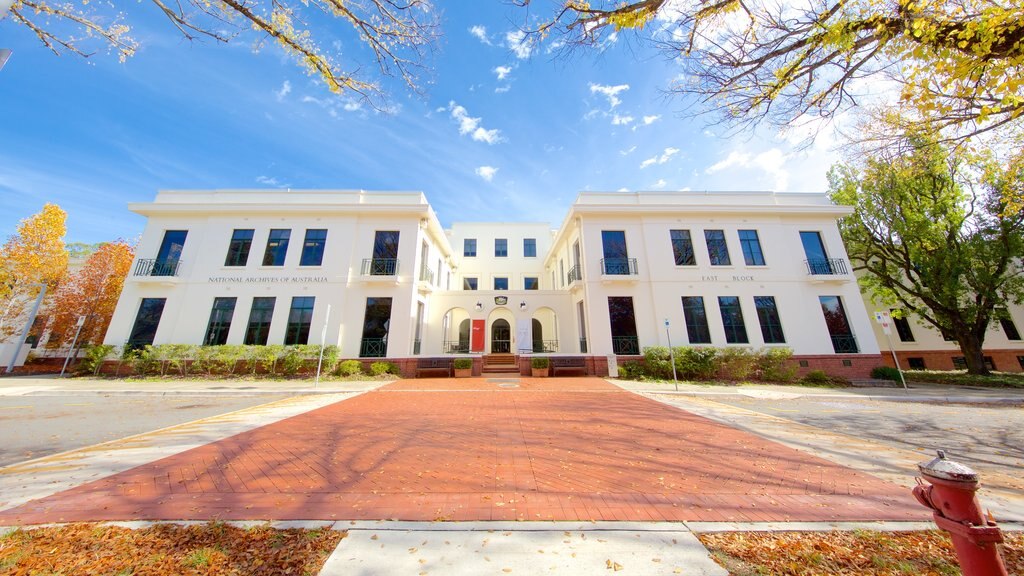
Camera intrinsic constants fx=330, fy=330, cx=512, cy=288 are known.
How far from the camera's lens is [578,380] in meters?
13.1

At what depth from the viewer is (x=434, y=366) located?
14.7 metres

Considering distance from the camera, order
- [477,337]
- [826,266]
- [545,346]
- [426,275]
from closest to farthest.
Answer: [826,266]
[426,275]
[477,337]
[545,346]

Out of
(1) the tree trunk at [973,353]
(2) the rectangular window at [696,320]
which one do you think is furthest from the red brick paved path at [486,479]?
(1) the tree trunk at [973,353]

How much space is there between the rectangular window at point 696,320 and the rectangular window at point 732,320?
82 cm

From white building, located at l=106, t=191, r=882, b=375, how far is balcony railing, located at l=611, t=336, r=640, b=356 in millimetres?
88

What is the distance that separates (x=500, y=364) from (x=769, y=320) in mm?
12606

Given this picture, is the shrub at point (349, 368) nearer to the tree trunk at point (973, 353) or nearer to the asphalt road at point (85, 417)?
the asphalt road at point (85, 417)

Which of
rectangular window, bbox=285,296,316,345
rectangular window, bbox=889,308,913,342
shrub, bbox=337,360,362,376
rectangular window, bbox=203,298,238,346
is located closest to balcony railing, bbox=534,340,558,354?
shrub, bbox=337,360,362,376

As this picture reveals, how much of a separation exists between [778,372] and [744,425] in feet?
31.9

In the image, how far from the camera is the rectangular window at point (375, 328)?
48.0ft

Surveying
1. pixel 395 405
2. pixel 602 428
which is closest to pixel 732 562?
pixel 602 428

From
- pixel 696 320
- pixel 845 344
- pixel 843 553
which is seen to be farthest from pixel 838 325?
pixel 843 553

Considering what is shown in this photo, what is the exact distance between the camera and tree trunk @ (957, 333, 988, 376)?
14891mm

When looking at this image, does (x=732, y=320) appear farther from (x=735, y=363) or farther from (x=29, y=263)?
(x=29, y=263)
